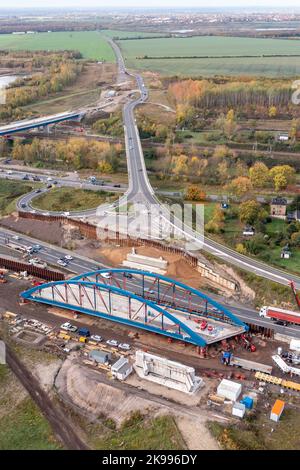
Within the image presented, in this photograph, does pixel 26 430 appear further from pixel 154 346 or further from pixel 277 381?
pixel 277 381

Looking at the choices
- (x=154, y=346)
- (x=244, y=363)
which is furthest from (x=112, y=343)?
(x=244, y=363)

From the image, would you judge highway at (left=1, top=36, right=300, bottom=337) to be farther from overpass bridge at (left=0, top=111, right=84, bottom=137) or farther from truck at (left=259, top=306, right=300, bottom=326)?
overpass bridge at (left=0, top=111, right=84, bottom=137)

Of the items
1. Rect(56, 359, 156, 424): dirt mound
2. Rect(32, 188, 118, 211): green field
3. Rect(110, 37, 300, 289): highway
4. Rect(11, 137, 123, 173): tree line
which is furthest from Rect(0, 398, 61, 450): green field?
Rect(11, 137, 123, 173): tree line

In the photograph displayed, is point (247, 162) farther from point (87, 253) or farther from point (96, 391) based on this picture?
point (96, 391)

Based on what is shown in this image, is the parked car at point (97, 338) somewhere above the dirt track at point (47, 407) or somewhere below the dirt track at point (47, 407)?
above

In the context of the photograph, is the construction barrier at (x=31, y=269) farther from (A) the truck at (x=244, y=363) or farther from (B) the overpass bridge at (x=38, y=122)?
(B) the overpass bridge at (x=38, y=122)

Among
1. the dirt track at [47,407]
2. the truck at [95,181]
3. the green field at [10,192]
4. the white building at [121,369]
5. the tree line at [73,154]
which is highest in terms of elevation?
the tree line at [73,154]

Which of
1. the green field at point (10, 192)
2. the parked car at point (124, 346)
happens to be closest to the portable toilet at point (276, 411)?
the parked car at point (124, 346)
